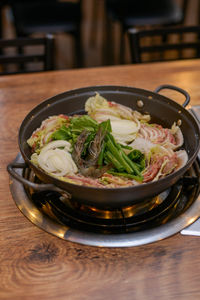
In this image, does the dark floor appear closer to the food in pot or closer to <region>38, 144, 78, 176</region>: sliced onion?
the food in pot

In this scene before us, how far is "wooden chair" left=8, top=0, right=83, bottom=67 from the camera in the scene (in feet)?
9.43

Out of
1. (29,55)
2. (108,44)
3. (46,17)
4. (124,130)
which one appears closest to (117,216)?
(124,130)

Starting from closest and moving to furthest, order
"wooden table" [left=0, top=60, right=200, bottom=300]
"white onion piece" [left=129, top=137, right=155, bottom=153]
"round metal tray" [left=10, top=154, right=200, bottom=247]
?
"wooden table" [left=0, top=60, right=200, bottom=300]
"round metal tray" [left=10, top=154, right=200, bottom=247]
"white onion piece" [left=129, top=137, right=155, bottom=153]

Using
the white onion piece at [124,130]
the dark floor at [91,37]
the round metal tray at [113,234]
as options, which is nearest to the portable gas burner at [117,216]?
the round metal tray at [113,234]

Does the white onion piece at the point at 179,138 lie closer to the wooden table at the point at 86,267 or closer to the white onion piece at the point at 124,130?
the white onion piece at the point at 124,130

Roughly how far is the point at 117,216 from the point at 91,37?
144 inches

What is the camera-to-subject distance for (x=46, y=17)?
2.97 metres

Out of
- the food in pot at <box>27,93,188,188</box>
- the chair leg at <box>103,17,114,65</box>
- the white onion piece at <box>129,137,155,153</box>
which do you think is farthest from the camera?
the chair leg at <box>103,17,114,65</box>

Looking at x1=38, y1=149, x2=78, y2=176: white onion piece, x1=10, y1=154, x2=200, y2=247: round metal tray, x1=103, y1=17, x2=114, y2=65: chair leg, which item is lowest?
x1=10, y1=154, x2=200, y2=247: round metal tray

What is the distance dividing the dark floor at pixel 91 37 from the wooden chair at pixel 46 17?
2.82ft

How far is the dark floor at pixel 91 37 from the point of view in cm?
392

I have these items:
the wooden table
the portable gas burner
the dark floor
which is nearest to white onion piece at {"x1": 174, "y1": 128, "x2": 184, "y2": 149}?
the portable gas burner

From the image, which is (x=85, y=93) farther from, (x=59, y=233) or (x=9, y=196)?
(x=59, y=233)

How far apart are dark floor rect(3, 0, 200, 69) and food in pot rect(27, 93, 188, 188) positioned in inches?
107
